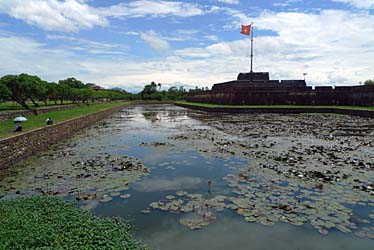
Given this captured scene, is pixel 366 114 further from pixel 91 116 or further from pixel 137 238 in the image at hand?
pixel 137 238

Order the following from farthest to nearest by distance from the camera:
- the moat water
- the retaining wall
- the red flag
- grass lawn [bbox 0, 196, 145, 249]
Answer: the red flag
the retaining wall
the moat water
grass lawn [bbox 0, 196, 145, 249]

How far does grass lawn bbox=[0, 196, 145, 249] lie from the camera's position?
423cm

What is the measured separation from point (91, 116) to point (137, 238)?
2269 centimetres

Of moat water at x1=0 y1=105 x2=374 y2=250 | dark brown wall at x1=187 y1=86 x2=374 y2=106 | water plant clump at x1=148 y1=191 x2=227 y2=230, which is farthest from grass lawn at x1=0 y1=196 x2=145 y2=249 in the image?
dark brown wall at x1=187 y1=86 x2=374 y2=106

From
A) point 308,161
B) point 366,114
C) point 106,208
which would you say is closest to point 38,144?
point 106,208

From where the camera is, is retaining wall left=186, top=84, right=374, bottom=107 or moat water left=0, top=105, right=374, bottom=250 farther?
retaining wall left=186, top=84, right=374, bottom=107

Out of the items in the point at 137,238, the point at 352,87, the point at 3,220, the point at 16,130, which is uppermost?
the point at 352,87

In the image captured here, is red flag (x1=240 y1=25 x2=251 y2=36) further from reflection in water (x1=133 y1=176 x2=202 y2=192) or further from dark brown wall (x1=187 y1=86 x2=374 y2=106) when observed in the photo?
reflection in water (x1=133 y1=176 x2=202 y2=192)

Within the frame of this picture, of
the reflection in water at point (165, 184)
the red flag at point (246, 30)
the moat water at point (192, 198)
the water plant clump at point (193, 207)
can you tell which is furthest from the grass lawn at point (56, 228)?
the red flag at point (246, 30)

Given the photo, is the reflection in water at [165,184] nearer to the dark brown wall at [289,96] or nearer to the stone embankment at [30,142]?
the stone embankment at [30,142]

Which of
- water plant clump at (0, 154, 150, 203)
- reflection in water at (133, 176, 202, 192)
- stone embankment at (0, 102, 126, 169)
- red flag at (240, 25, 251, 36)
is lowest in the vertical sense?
reflection in water at (133, 176, 202, 192)

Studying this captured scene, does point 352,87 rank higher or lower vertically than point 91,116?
higher

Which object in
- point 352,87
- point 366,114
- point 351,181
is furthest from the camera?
point 352,87

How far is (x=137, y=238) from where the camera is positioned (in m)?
4.93
